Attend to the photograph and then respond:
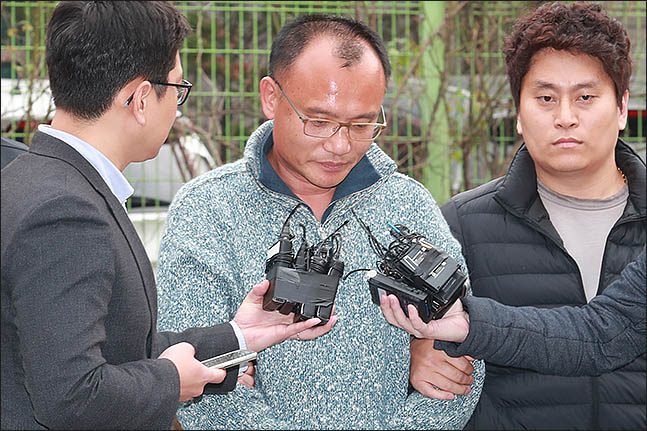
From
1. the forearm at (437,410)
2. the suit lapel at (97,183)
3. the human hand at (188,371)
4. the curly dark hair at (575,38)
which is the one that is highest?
the curly dark hair at (575,38)

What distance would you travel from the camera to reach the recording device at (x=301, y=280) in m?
2.43

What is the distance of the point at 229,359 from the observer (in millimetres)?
2312

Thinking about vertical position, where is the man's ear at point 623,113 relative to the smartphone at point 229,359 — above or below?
above

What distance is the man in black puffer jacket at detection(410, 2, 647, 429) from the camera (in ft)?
9.44

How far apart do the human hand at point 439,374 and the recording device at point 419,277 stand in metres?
0.27

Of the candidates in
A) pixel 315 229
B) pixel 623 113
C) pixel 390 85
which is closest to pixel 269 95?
pixel 315 229

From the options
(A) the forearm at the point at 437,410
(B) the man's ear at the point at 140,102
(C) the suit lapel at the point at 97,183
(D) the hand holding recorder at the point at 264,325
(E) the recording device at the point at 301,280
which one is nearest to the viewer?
(C) the suit lapel at the point at 97,183

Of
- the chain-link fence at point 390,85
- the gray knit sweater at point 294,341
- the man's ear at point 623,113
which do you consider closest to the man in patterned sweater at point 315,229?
the gray knit sweater at point 294,341

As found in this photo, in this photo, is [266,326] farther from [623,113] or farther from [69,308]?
[623,113]

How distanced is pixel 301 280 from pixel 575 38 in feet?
4.54

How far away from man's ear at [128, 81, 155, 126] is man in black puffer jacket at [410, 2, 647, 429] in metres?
1.26

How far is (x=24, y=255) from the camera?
1.81 m

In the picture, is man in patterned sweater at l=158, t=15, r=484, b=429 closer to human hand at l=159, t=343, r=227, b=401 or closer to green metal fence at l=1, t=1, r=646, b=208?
human hand at l=159, t=343, r=227, b=401

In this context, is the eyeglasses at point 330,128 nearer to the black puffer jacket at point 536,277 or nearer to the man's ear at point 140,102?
the black puffer jacket at point 536,277
